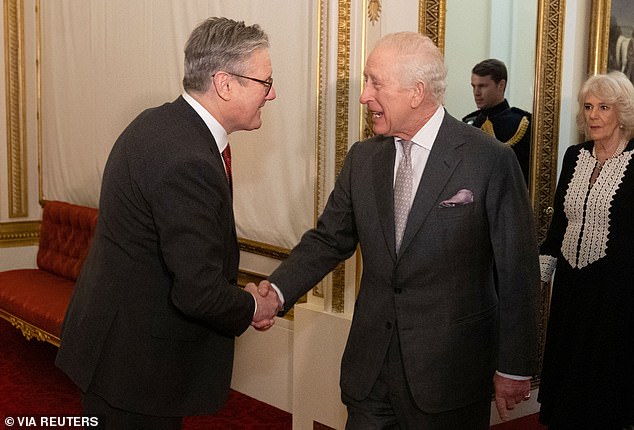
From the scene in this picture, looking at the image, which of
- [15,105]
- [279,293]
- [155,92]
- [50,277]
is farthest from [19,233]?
[279,293]

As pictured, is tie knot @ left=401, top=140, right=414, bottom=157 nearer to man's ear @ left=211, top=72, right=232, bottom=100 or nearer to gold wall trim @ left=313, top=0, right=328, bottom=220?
man's ear @ left=211, top=72, right=232, bottom=100

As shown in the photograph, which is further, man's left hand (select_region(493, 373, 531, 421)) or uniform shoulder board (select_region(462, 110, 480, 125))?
uniform shoulder board (select_region(462, 110, 480, 125))

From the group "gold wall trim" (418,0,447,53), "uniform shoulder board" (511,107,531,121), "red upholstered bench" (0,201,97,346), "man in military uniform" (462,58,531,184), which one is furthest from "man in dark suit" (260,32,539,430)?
"red upholstered bench" (0,201,97,346)

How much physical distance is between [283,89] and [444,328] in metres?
2.55

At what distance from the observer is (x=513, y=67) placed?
15.5ft

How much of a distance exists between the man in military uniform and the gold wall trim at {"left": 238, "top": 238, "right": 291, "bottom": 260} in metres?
1.37

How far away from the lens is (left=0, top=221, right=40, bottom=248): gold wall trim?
7368mm

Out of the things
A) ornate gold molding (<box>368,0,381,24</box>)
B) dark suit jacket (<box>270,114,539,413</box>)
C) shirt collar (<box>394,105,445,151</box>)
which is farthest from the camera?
ornate gold molding (<box>368,0,381,24</box>)

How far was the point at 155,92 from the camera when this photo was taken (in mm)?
5949

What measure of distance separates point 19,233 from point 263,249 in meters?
3.18

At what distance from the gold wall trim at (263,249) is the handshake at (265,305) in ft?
6.56

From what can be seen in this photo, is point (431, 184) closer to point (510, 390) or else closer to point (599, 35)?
point (510, 390)

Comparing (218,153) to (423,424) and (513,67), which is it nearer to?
(423,424)

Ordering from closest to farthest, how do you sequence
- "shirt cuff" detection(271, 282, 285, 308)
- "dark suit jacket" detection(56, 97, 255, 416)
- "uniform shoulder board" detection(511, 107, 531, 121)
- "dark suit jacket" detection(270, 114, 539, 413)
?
"dark suit jacket" detection(56, 97, 255, 416) → "dark suit jacket" detection(270, 114, 539, 413) → "shirt cuff" detection(271, 282, 285, 308) → "uniform shoulder board" detection(511, 107, 531, 121)
